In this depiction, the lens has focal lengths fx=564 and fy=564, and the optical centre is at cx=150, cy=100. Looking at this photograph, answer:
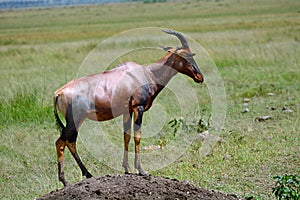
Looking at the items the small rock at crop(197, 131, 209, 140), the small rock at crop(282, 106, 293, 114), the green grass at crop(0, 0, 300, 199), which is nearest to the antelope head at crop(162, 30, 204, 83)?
the green grass at crop(0, 0, 300, 199)

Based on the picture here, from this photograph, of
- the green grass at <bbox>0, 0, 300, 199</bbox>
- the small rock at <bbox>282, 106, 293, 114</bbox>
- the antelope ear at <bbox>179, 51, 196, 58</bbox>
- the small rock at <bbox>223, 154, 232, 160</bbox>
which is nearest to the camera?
the antelope ear at <bbox>179, 51, 196, 58</bbox>

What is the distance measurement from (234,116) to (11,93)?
191 inches

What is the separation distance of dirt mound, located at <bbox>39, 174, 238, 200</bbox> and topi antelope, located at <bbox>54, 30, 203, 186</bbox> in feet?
0.65


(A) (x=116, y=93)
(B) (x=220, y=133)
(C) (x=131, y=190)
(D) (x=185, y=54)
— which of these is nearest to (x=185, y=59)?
(D) (x=185, y=54)

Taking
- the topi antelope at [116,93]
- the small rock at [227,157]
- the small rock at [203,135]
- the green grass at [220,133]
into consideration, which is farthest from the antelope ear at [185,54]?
the small rock at [203,135]

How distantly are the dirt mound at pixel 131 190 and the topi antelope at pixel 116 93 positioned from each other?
7.8 inches

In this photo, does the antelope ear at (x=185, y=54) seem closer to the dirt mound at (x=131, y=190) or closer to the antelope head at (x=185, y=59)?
the antelope head at (x=185, y=59)

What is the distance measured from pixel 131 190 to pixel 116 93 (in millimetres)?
944

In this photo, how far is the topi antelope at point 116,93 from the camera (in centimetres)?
540

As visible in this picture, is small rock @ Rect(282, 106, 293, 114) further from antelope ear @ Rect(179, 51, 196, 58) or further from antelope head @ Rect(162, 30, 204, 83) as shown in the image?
antelope ear @ Rect(179, 51, 196, 58)

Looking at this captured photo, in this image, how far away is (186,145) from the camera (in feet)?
29.8

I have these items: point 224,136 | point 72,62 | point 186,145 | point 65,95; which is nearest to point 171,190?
point 65,95

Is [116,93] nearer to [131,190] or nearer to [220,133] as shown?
[131,190]

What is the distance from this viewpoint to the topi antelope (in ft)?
17.7
